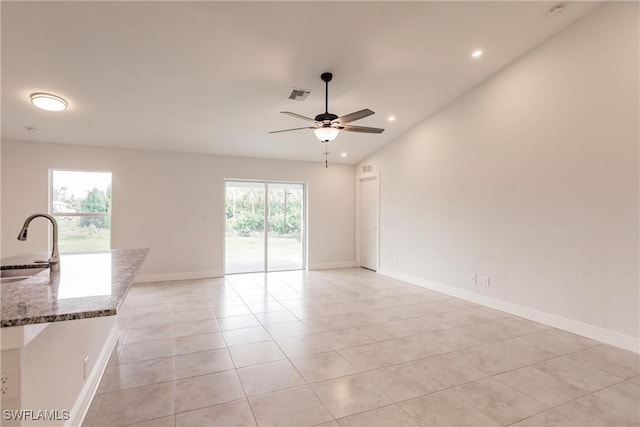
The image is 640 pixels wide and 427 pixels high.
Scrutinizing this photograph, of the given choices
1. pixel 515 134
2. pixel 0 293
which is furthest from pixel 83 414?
pixel 515 134

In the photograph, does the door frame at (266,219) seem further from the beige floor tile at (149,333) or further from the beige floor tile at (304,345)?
the beige floor tile at (304,345)

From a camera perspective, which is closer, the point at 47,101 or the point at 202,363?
the point at 202,363

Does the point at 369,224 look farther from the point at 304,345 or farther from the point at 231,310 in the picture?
the point at 304,345

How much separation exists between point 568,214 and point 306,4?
357 centimetres

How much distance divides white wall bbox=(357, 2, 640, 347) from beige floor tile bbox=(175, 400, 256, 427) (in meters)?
3.63

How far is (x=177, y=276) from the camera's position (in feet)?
19.5

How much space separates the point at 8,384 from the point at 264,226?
558 cm

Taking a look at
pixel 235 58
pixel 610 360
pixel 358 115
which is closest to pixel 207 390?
pixel 358 115

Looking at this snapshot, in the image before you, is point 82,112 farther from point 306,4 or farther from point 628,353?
point 628,353

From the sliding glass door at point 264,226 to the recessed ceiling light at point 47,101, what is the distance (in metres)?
3.07

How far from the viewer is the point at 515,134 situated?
4.02m

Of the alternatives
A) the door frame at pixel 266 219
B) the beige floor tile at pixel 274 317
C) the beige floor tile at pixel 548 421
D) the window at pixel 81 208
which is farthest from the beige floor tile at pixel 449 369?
the window at pixel 81 208

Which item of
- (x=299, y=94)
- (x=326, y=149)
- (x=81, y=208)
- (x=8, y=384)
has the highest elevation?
(x=299, y=94)

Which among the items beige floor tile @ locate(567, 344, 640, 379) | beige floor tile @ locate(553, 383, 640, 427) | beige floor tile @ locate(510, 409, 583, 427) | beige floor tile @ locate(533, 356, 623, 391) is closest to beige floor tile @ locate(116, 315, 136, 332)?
beige floor tile @ locate(510, 409, 583, 427)
